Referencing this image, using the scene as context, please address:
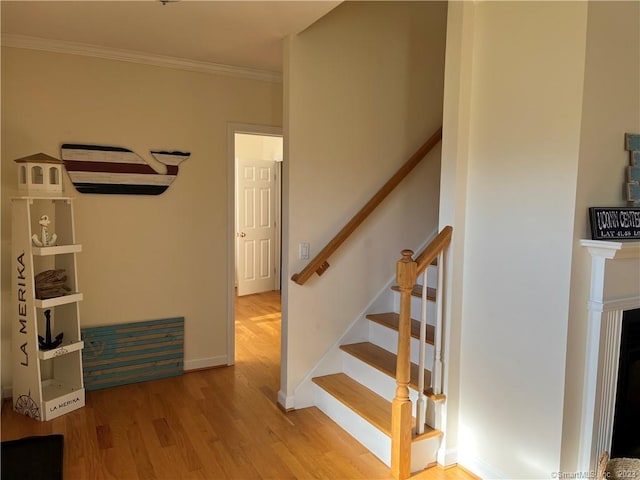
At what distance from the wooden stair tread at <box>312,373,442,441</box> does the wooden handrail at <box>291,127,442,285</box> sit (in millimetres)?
705

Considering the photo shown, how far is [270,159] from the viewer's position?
22.3 ft

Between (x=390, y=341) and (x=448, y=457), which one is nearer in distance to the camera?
(x=448, y=457)

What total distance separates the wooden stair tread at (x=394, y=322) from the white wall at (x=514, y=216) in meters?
0.39

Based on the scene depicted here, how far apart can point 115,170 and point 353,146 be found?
1727 millimetres

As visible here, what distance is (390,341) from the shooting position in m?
3.05

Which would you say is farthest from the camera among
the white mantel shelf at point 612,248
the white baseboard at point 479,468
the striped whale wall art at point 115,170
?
the striped whale wall art at point 115,170

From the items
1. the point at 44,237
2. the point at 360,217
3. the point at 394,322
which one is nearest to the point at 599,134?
the point at 360,217

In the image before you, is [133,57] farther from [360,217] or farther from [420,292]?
[420,292]

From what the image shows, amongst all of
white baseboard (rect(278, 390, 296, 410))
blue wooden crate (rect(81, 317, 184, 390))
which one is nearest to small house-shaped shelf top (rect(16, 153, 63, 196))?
blue wooden crate (rect(81, 317, 184, 390))

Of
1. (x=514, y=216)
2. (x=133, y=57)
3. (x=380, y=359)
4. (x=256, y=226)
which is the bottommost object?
(x=380, y=359)

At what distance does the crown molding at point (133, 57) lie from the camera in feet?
9.72

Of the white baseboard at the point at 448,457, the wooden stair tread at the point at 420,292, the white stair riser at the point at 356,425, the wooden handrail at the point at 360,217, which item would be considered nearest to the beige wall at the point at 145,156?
the wooden handrail at the point at 360,217

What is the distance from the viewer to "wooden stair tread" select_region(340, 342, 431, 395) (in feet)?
8.56

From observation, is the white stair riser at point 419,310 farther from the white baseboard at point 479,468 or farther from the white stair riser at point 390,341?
the white baseboard at point 479,468
